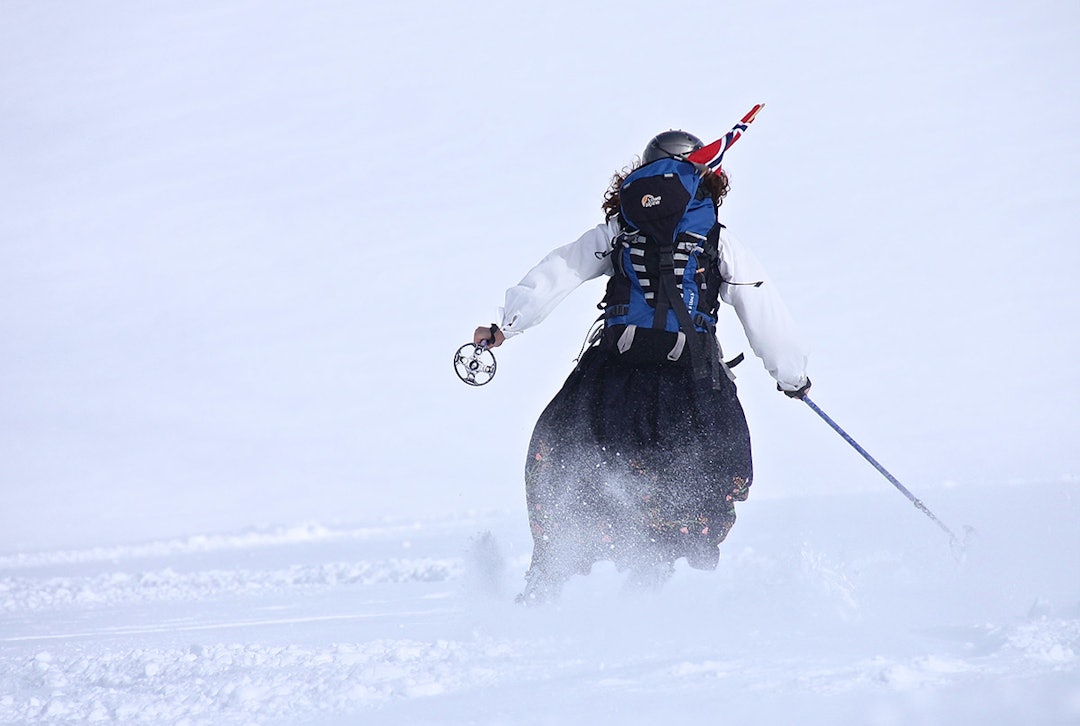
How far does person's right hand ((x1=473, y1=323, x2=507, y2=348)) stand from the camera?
4359mm

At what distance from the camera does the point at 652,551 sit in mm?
4363

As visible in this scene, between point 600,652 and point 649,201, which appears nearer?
point 600,652

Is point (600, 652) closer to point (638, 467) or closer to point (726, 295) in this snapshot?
point (638, 467)

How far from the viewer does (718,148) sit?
4.38 m

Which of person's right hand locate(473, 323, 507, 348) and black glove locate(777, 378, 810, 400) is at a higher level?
person's right hand locate(473, 323, 507, 348)

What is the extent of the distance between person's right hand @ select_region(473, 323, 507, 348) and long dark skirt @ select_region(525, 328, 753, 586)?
0.41 meters

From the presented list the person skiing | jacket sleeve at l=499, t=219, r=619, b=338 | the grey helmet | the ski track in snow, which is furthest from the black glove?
the grey helmet

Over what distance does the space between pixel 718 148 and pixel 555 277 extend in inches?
35.6

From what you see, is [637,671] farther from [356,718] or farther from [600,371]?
[600,371]

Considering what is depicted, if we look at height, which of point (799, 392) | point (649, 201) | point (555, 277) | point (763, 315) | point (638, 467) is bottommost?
point (638, 467)

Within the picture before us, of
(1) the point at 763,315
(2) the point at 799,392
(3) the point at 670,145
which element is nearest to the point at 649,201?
(3) the point at 670,145

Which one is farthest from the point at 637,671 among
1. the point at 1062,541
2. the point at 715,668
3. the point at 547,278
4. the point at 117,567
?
the point at 117,567

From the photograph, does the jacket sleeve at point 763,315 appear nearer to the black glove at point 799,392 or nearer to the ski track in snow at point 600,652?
Answer: the black glove at point 799,392

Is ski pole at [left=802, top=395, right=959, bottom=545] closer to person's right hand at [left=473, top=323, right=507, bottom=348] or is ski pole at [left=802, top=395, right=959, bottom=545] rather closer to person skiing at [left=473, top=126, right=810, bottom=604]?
person skiing at [left=473, top=126, right=810, bottom=604]
